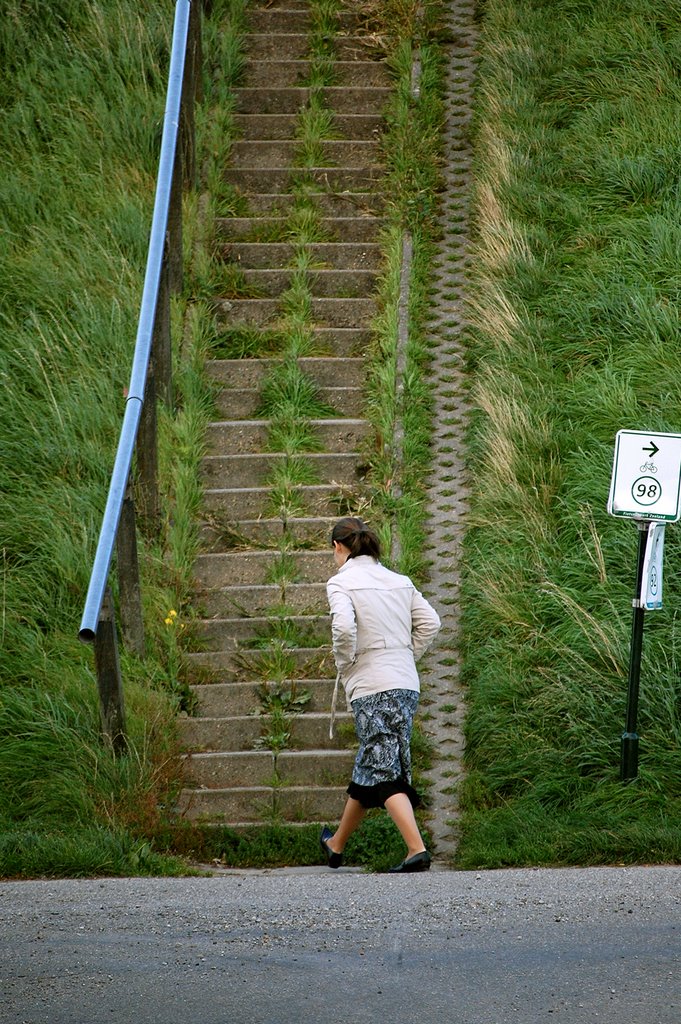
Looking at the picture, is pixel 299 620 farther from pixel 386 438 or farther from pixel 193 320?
pixel 193 320

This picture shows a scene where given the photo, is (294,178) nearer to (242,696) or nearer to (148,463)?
(148,463)

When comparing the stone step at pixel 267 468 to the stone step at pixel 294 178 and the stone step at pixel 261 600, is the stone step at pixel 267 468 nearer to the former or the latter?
the stone step at pixel 261 600

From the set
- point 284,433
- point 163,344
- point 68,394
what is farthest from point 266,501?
point 68,394

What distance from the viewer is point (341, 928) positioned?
4.99 metres

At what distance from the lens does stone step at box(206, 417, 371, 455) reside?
8.49 meters

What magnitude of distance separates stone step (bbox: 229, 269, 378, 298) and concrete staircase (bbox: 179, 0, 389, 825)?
0.01m

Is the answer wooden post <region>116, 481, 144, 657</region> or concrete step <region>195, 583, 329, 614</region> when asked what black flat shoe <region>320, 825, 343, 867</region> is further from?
concrete step <region>195, 583, 329, 614</region>

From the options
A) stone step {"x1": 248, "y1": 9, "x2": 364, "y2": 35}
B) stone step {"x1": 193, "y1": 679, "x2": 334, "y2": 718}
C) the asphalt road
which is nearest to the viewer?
the asphalt road

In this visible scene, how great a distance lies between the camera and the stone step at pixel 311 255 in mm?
9719

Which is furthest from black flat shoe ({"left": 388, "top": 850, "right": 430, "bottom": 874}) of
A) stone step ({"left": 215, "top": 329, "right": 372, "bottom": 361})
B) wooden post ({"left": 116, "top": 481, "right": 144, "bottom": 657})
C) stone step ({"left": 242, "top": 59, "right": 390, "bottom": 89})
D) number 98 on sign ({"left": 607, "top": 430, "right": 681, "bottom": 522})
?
stone step ({"left": 242, "top": 59, "right": 390, "bottom": 89})

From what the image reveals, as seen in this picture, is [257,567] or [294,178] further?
[294,178]

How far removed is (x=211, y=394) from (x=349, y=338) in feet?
3.76

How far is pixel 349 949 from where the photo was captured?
481cm

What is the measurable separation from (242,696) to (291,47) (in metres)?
6.90
